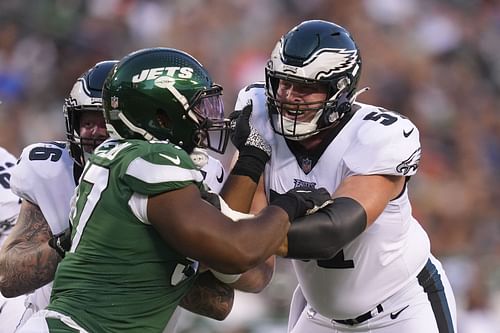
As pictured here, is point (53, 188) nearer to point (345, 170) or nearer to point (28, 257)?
point (28, 257)

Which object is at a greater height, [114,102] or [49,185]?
[114,102]

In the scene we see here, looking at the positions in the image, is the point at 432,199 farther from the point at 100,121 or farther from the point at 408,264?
the point at 100,121

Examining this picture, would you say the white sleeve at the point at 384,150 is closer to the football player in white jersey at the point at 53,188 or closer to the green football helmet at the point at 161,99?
the football player in white jersey at the point at 53,188

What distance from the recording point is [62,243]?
12.2ft

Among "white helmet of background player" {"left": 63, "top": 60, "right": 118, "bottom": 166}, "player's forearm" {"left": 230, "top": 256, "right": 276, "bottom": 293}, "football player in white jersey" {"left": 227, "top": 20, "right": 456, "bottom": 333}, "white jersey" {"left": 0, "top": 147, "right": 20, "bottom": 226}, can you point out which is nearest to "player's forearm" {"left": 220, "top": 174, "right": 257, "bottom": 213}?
"football player in white jersey" {"left": 227, "top": 20, "right": 456, "bottom": 333}

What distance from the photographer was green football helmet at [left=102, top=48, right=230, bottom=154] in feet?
10.9

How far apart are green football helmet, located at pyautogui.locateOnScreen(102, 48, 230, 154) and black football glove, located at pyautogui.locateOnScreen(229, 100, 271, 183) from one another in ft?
2.24

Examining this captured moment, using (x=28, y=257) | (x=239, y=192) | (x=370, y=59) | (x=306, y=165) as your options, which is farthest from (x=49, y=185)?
(x=370, y=59)

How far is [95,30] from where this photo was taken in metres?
9.09

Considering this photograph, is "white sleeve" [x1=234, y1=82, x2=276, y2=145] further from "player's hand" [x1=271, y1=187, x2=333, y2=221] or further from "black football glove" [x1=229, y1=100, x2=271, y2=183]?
"player's hand" [x1=271, y1=187, x2=333, y2=221]

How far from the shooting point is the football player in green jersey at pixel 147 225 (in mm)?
3035

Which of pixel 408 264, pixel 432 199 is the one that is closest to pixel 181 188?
pixel 408 264

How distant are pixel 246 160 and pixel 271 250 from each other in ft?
3.10

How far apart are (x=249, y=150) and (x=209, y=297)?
0.70 meters
